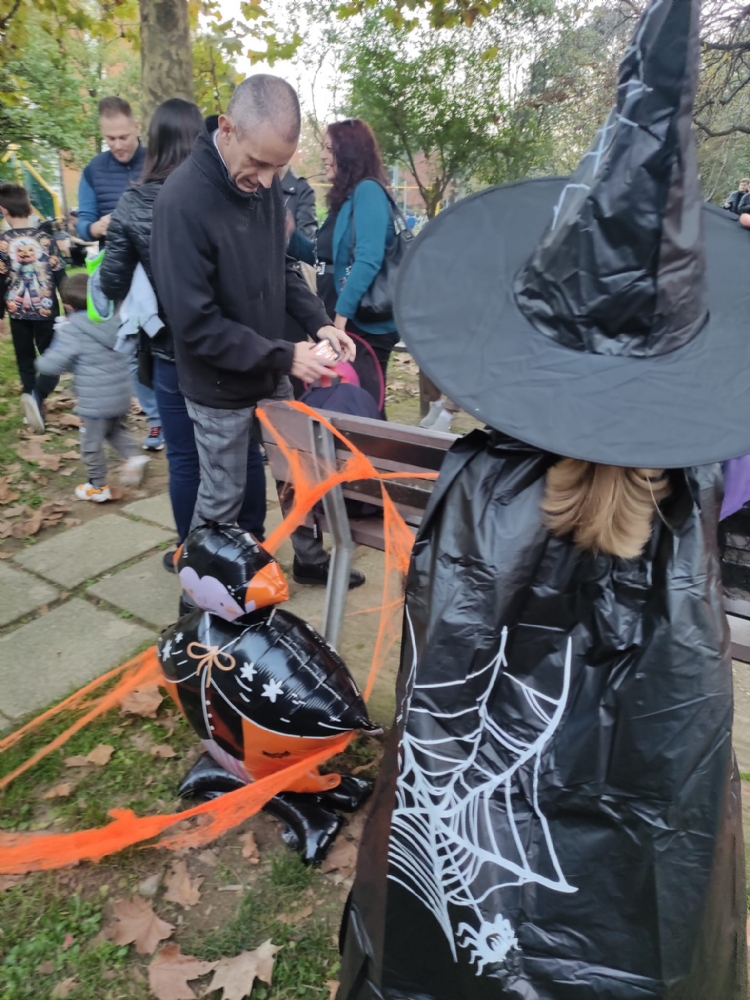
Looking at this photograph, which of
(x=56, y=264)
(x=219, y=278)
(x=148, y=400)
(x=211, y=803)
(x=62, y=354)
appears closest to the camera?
(x=211, y=803)

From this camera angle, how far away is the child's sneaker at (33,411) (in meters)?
5.50

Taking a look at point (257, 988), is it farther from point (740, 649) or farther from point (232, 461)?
point (232, 461)

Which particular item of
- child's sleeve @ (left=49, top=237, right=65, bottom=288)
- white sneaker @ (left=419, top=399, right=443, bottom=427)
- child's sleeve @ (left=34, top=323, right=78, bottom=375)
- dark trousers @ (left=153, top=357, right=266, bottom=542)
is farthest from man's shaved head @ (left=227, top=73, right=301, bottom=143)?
child's sleeve @ (left=49, top=237, right=65, bottom=288)

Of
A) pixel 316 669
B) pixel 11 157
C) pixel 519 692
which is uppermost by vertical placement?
pixel 11 157

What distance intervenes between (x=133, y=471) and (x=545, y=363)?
160 inches

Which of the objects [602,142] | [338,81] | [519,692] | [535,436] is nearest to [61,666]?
[519,692]

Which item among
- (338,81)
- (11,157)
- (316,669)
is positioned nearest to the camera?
(316,669)

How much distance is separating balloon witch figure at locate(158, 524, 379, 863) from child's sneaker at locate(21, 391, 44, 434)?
4055 millimetres

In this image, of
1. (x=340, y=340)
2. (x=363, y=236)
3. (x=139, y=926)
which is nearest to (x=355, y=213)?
(x=363, y=236)

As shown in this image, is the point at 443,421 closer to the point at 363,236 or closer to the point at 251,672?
the point at 363,236

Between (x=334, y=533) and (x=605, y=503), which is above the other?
(x=605, y=503)

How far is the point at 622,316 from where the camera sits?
3.42 feet

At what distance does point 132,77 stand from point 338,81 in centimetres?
1436

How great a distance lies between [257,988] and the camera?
5.97ft
